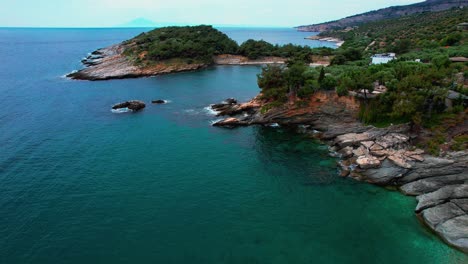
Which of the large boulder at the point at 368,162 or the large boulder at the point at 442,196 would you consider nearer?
the large boulder at the point at 442,196

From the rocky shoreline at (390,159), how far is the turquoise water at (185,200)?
78.4 inches

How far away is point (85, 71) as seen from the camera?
11881 centimetres

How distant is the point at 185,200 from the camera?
3872cm

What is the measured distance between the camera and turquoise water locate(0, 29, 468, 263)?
100 ft

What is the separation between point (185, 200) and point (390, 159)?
31320 mm

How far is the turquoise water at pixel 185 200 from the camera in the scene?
30562 millimetres

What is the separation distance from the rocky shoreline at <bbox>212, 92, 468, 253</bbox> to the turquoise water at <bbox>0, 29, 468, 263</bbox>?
78.4 inches

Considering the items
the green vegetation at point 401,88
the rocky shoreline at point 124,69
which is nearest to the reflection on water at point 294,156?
the green vegetation at point 401,88

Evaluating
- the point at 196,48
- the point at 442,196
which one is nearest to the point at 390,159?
the point at 442,196

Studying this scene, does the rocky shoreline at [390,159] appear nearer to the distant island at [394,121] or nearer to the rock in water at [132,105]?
the distant island at [394,121]

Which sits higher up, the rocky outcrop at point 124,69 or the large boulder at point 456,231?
the rocky outcrop at point 124,69

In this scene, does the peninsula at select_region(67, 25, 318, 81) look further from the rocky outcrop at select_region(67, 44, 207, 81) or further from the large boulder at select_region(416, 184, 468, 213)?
the large boulder at select_region(416, 184, 468, 213)

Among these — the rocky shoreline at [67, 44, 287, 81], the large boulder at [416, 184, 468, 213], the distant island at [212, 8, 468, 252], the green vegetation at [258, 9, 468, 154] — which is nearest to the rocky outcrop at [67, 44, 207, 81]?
the rocky shoreline at [67, 44, 287, 81]

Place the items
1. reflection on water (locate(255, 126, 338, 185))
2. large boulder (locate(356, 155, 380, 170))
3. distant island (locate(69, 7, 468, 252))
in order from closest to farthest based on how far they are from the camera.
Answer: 1. distant island (locate(69, 7, 468, 252))
2. large boulder (locate(356, 155, 380, 170))
3. reflection on water (locate(255, 126, 338, 185))
